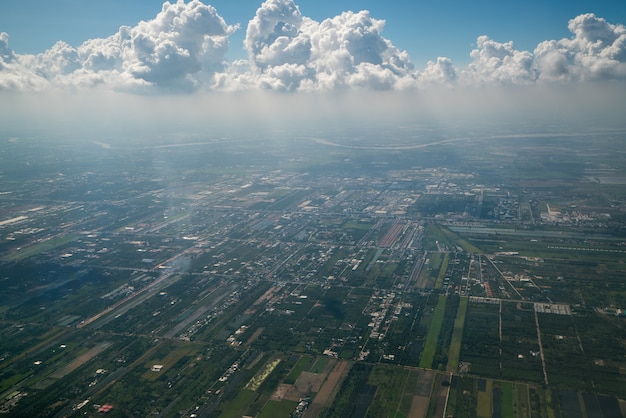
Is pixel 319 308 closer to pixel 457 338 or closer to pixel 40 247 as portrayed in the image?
pixel 457 338

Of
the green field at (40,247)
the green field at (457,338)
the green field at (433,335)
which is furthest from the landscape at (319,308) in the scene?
the green field at (40,247)

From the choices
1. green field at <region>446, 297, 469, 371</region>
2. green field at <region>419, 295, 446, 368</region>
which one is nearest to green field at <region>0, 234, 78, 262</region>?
green field at <region>419, 295, 446, 368</region>

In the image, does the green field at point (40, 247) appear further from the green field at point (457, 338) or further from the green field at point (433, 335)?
the green field at point (457, 338)

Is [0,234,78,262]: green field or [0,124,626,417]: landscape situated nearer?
[0,124,626,417]: landscape

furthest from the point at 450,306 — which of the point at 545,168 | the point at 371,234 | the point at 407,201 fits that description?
the point at 545,168

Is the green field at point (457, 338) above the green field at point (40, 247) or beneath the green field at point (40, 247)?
above

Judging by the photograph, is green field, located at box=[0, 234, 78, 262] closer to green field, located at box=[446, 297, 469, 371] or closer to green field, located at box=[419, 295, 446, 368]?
green field, located at box=[419, 295, 446, 368]

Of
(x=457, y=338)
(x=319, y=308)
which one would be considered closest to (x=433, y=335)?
(x=457, y=338)

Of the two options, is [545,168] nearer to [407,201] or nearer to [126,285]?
[407,201]
